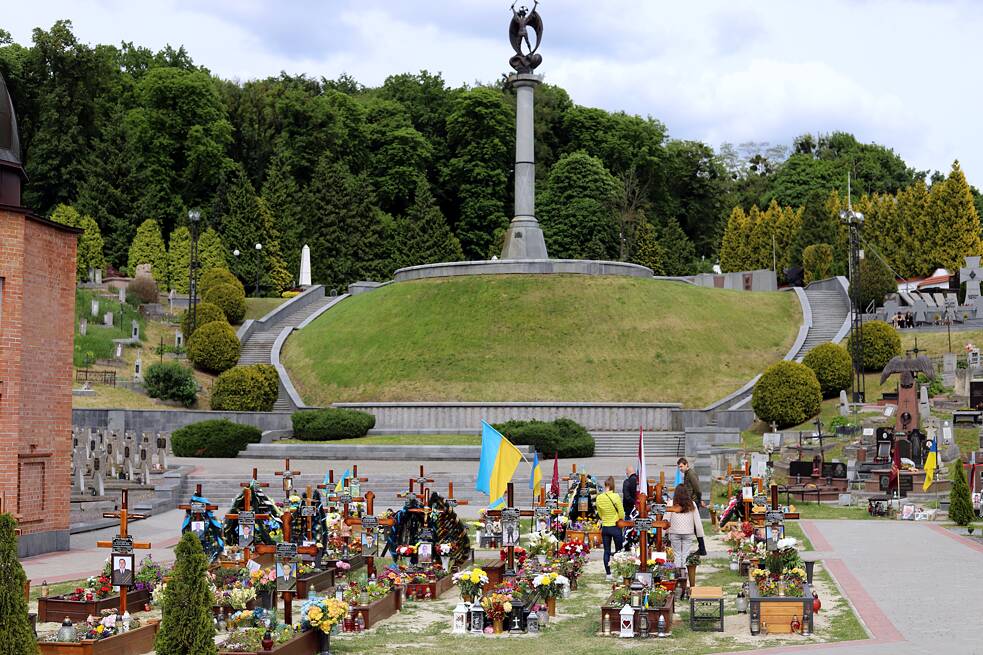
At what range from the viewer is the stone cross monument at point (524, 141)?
57.4 metres

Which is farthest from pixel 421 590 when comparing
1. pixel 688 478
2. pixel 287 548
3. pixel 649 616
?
pixel 688 478

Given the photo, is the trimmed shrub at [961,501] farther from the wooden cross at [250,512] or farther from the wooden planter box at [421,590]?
the wooden cross at [250,512]

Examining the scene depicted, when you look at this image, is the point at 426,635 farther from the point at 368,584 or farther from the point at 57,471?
the point at 57,471

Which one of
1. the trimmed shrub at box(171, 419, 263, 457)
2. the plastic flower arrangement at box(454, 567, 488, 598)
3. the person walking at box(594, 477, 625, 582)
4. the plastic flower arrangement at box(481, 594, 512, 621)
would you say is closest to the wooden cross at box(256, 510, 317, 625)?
the plastic flower arrangement at box(454, 567, 488, 598)

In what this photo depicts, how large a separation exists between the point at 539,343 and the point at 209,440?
17.6m

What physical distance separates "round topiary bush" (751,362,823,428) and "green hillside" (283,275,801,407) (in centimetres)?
544

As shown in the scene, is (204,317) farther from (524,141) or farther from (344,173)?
(344,173)

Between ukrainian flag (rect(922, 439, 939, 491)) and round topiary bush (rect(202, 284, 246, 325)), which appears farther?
round topiary bush (rect(202, 284, 246, 325))

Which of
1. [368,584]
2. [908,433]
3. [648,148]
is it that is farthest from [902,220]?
[368,584]

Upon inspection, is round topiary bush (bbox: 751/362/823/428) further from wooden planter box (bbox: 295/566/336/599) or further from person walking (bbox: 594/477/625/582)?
wooden planter box (bbox: 295/566/336/599)

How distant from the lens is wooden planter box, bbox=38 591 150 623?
1538 cm

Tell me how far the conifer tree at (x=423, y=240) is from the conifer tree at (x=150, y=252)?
15258mm

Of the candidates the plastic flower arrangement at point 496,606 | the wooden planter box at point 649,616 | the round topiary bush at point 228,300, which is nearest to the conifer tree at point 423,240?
the round topiary bush at point 228,300

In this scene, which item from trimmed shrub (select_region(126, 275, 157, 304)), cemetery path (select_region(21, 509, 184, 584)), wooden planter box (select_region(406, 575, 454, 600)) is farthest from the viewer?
trimmed shrub (select_region(126, 275, 157, 304))
